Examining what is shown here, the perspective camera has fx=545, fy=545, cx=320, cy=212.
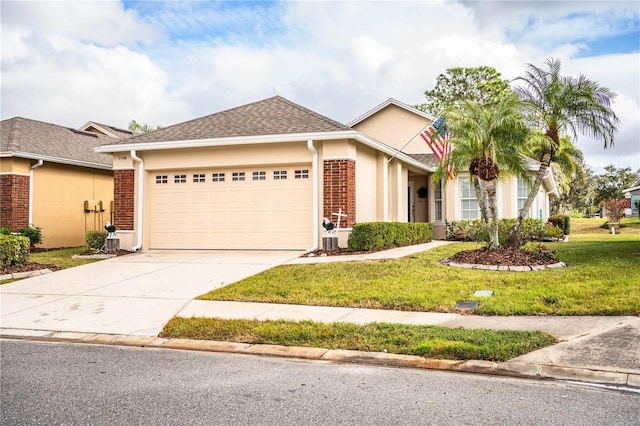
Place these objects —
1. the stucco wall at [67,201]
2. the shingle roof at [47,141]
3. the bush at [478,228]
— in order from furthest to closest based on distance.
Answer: the bush at [478,228] → the stucco wall at [67,201] → the shingle roof at [47,141]

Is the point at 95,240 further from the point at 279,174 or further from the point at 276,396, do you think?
the point at 276,396

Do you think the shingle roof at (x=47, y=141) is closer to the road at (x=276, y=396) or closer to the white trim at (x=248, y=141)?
the white trim at (x=248, y=141)

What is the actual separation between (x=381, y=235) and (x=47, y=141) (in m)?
13.3

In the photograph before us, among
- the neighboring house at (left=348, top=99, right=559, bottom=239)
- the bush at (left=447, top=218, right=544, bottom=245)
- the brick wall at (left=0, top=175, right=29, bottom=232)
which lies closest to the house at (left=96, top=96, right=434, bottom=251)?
the brick wall at (left=0, top=175, right=29, bottom=232)

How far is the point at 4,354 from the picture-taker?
6.38 m

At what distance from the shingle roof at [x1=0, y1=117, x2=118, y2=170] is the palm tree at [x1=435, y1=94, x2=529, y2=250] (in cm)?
1390

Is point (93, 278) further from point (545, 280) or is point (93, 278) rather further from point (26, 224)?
point (545, 280)

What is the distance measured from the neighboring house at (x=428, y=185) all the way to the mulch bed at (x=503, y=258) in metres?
7.66

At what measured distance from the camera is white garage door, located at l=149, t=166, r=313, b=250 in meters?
15.6

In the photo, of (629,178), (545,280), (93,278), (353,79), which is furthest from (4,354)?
(629,178)

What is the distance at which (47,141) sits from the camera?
20.2 metres

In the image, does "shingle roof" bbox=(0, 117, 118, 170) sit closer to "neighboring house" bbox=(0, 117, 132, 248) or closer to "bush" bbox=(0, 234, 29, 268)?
"neighboring house" bbox=(0, 117, 132, 248)

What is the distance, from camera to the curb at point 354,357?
5090 millimetres

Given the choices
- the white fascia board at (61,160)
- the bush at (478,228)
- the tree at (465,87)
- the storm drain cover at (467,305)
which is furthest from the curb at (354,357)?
the tree at (465,87)
